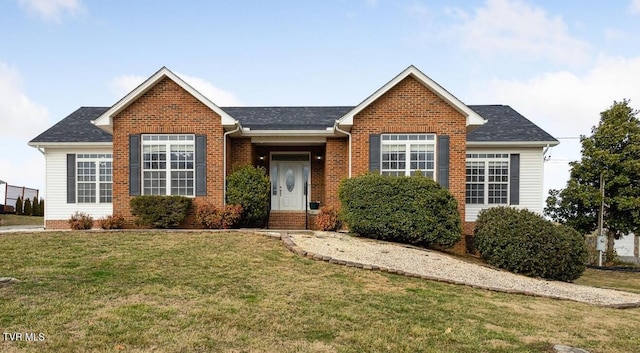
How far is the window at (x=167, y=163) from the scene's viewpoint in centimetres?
1366

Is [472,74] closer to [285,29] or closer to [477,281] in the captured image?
[285,29]

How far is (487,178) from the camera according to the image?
51.5 feet

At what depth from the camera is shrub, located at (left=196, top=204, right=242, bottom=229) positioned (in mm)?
13141

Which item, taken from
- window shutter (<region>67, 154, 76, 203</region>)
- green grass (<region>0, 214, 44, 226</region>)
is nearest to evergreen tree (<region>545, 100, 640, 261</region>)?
window shutter (<region>67, 154, 76, 203</region>)

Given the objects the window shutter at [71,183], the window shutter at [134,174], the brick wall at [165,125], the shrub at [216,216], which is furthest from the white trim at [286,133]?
the window shutter at [71,183]

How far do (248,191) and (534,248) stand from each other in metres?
8.52

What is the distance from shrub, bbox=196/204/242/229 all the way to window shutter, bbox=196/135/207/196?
0.64m

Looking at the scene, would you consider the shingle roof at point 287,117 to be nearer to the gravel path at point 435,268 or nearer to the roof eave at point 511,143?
the gravel path at point 435,268

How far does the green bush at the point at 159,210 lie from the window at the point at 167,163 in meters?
0.74

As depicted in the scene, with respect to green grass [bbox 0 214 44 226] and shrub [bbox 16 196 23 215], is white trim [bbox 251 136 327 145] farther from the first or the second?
shrub [bbox 16 196 23 215]

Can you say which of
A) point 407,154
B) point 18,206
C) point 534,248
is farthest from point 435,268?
point 18,206

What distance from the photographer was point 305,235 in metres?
11.8
